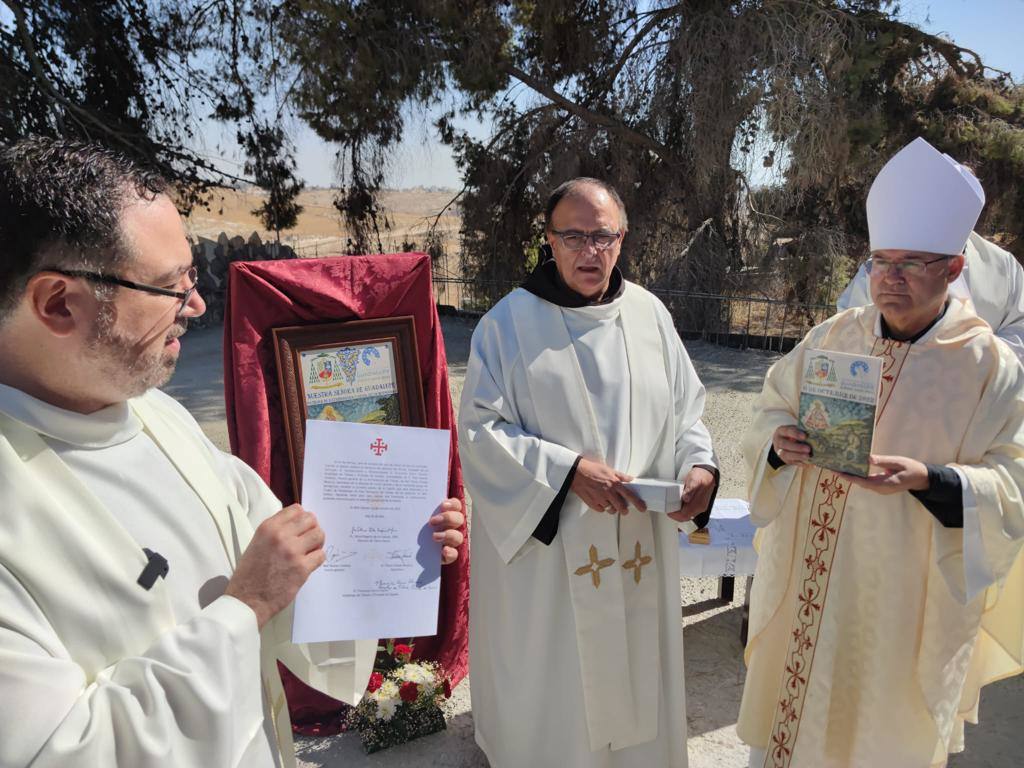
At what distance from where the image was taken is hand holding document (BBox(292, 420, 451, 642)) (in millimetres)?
1652

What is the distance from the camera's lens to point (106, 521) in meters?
1.25

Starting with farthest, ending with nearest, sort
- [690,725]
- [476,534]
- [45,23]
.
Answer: [45,23]
[690,725]
[476,534]

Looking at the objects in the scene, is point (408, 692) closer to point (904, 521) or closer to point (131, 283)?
point (904, 521)

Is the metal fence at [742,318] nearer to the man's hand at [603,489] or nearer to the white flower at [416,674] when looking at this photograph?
the white flower at [416,674]

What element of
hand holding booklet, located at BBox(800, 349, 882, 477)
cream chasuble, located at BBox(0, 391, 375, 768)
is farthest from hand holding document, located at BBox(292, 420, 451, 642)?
hand holding booklet, located at BBox(800, 349, 882, 477)

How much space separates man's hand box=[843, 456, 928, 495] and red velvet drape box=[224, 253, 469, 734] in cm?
170

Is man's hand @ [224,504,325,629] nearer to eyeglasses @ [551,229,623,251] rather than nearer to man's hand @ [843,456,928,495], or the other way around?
eyeglasses @ [551,229,623,251]

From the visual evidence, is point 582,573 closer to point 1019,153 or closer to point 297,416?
point 297,416

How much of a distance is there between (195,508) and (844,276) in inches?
448

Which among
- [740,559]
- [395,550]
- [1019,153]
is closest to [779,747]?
[740,559]

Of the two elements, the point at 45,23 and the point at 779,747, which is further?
the point at 45,23

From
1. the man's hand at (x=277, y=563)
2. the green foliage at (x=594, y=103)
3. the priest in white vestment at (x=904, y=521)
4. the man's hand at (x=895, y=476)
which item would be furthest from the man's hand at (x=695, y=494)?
the green foliage at (x=594, y=103)

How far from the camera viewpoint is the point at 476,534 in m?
2.82

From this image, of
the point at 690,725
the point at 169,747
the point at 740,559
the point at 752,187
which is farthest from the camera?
the point at 752,187
